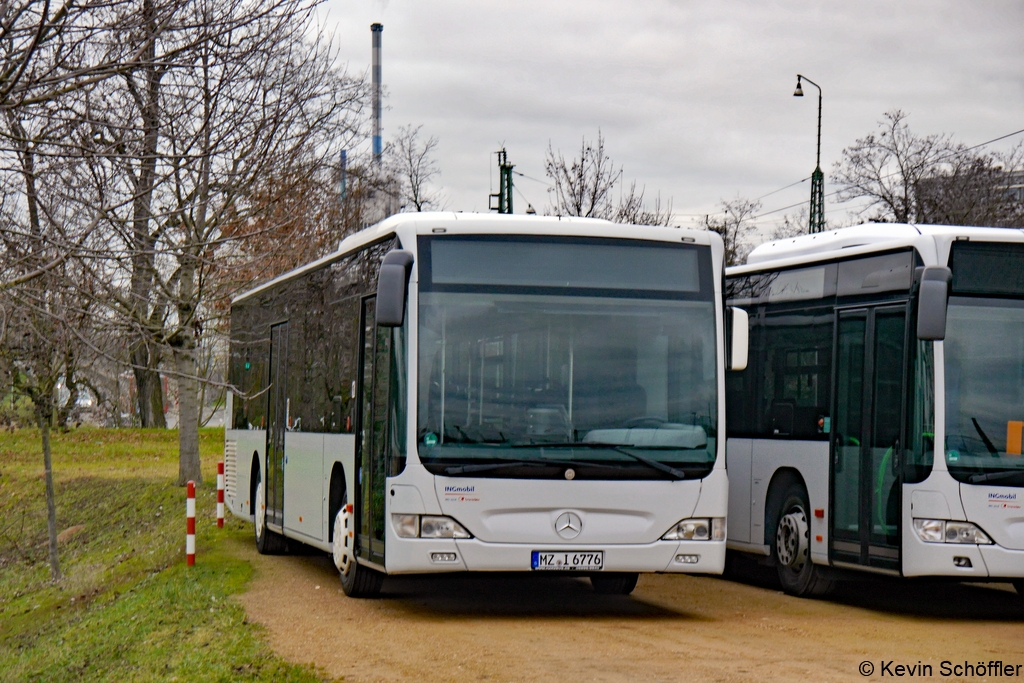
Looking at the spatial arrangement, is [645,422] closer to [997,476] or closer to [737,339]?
[737,339]

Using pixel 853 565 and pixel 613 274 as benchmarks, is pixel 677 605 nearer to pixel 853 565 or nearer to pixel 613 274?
pixel 853 565

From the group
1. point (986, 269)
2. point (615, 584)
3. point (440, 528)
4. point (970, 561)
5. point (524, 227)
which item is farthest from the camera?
point (615, 584)

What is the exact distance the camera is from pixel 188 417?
29.3 metres

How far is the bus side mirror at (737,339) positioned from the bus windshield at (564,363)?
0.88 feet

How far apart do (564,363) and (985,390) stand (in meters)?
3.50

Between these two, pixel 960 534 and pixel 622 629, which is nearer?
pixel 622 629

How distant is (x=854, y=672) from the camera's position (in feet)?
29.5

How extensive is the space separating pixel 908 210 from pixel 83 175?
32.2 metres

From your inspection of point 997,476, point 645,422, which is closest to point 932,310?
point 997,476

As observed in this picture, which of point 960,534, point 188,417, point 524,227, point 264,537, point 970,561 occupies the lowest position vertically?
point 264,537

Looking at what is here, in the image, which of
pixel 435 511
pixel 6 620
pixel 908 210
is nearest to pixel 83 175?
pixel 435 511

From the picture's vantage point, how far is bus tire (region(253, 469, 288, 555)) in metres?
17.6

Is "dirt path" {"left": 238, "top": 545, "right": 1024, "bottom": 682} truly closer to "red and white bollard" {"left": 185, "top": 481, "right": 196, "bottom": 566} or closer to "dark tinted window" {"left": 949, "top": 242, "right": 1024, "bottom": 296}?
"red and white bollard" {"left": 185, "top": 481, "right": 196, "bottom": 566}

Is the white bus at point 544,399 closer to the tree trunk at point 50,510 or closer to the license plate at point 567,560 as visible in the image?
the license plate at point 567,560
